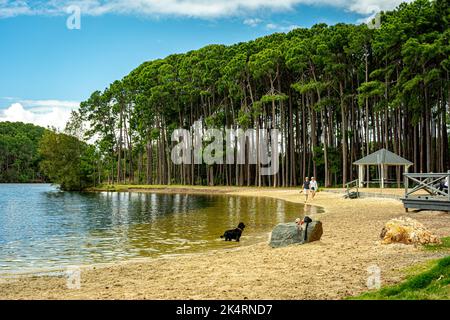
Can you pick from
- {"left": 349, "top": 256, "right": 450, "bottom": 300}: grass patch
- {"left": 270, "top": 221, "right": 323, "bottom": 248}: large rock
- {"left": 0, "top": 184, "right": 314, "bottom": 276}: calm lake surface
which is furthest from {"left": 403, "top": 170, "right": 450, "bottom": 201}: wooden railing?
{"left": 349, "top": 256, "right": 450, "bottom": 300}: grass patch

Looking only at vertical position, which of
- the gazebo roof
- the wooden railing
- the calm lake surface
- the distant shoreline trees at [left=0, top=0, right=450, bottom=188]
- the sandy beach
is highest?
the distant shoreline trees at [left=0, top=0, right=450, bottom=188]

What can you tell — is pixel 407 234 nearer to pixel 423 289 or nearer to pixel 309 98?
pixel 423 289

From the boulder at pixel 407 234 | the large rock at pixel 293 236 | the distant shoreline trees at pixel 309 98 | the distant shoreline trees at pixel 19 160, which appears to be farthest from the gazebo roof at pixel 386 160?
the distant shoreline trees at pixel 19 160

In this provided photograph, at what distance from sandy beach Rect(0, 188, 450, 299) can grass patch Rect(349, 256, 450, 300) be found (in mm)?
596

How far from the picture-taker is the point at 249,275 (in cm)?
950

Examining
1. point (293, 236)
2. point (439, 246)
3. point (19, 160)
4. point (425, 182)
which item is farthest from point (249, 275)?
point (19, 160)

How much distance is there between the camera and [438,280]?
702 centimetres

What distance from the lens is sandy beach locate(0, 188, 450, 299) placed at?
8070mm

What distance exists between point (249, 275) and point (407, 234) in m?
4.56

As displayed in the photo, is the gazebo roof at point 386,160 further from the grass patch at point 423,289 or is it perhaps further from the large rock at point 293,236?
the grass patch at point 423,289

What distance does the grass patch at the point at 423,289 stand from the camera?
6494 mm

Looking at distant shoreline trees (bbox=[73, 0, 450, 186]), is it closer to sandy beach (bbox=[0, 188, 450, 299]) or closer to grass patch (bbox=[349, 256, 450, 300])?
sandy beach (bbox=[0, 188, 450, 299])

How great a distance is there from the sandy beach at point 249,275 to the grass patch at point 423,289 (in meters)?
0.60

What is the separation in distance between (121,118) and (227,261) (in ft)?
228
